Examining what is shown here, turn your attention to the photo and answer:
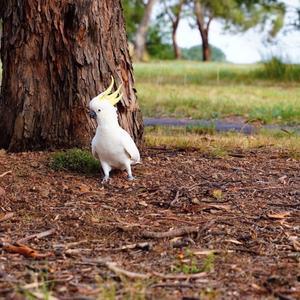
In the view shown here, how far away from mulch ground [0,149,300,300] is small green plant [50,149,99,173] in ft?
0.28

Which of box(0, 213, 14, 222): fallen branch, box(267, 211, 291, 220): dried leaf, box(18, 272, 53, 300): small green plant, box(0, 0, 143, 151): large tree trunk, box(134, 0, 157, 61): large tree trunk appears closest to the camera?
box(18, 272, 53, 300): small green plant

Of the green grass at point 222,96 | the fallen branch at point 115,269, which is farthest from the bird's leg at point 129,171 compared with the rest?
the green grass at point 222,96

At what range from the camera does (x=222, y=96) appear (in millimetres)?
14016

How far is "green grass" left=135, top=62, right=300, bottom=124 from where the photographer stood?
11219mm

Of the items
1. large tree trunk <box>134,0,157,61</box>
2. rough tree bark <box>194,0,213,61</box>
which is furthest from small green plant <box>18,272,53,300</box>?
rough tree bark <box>194,0,213,61</box>

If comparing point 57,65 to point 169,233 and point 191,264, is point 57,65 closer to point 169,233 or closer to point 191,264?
point 169,233

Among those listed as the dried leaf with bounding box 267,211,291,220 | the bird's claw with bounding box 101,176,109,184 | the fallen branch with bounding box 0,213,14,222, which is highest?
the bird's claw with bounding box 101,176,109,184

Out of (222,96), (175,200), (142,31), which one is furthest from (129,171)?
(142,31)

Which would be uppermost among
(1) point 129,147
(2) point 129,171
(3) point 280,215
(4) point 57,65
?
(4) point 57,65

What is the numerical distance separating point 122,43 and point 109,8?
285mm

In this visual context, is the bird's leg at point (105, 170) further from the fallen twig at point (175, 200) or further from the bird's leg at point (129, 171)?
the fallen twig at point (175, 200)

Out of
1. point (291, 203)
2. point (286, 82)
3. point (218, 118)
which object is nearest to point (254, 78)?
point (286, 82)

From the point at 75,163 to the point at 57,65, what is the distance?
0.88 m

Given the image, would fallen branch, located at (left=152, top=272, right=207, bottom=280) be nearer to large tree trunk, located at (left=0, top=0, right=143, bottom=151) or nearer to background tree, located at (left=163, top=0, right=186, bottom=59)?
large tree trunk, located at (left=0, top=0, right=143, bottom=151)
